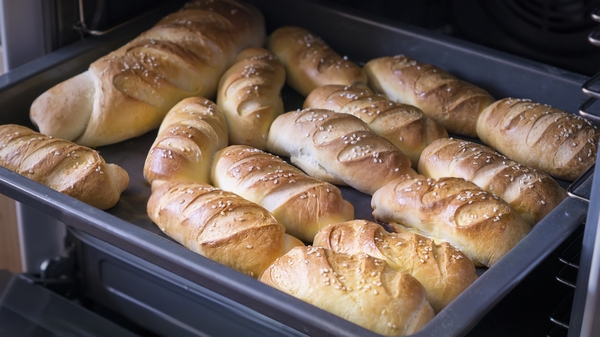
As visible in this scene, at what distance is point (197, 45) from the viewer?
74.4 inches

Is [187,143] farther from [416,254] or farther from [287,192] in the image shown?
[416,254]

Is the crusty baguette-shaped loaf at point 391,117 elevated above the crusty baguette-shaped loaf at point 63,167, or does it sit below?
above

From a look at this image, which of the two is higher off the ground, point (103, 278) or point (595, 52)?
point (595, 52)

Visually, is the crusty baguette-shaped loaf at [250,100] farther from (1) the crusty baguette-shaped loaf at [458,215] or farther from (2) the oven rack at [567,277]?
(2) the oven rack at [567,277]

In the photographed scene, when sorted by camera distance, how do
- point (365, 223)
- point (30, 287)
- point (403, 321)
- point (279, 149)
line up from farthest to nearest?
point (30, 287)
point (279, 149)
point (365, 223)
point (403, 321)

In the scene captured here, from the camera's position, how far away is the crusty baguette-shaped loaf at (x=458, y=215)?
1384mm

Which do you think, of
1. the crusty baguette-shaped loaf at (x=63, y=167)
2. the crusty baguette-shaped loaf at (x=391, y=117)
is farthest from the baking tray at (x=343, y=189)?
the crusty baguette-shaped loaf at (x=391, y=117)

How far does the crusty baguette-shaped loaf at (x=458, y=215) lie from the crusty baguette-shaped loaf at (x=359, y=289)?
0.23 metres

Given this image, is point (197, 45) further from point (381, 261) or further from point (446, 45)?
point (381, 261)

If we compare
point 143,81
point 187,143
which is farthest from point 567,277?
point 143,81

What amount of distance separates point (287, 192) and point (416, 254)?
0.32 metres

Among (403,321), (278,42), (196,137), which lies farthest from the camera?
(278,42)

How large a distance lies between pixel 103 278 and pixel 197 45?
25.3 inches

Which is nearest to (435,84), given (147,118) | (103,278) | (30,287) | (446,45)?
(446,45)
